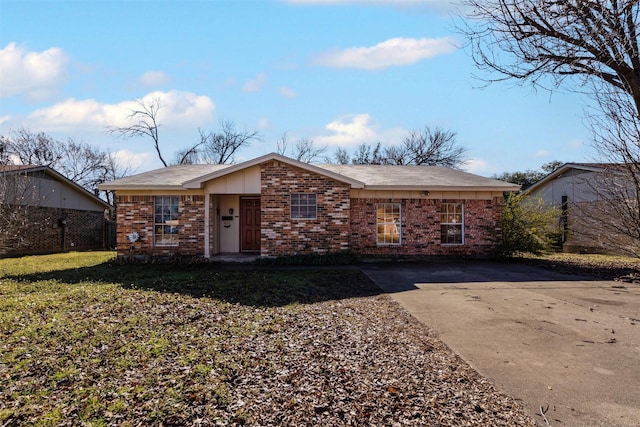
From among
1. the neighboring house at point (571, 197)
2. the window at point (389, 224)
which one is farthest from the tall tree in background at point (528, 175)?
the window at point (389, 224)

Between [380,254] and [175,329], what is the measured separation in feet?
30.5

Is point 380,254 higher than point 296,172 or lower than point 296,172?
lower

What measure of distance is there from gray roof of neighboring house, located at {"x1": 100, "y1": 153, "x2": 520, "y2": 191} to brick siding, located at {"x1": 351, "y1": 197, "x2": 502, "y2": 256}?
0.59 m

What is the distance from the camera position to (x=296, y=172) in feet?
43.1

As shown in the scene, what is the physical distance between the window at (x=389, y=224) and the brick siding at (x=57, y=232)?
13.6m

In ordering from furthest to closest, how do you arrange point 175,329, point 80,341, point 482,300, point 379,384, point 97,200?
point 97,200, point 482,300, point 175,329, point 80,341, point 379,384

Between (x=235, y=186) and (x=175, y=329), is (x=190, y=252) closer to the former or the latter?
(x=235, y=186)

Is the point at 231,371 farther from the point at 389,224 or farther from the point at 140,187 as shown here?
the point at 140,187

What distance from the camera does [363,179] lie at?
48.5 feet

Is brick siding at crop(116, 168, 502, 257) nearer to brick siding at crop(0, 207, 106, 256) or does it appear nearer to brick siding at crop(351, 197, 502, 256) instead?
brick siding at crop(351, 197, 502, 256)

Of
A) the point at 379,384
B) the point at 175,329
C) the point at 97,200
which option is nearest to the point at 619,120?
the point at 379,384

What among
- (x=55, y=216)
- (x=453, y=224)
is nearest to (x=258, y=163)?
(x=453, y=224)

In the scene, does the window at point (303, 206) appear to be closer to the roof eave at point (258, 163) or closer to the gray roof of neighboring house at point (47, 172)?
the roof eave at point (258, 163)

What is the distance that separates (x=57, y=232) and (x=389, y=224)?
53.2 feet
